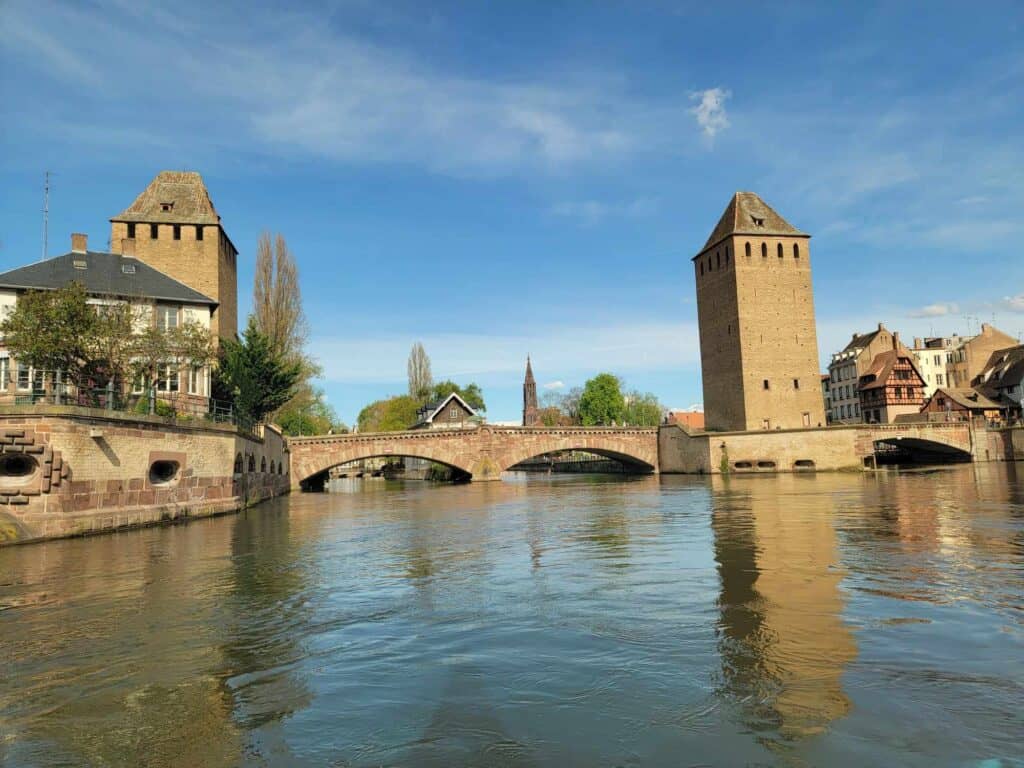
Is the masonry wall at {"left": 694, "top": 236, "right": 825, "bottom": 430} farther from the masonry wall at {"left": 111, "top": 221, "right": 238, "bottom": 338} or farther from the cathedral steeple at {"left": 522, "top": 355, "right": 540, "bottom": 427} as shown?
the cathedral steeple at {"left": 522, "top": 355, "right": 540, "bottom": 427}

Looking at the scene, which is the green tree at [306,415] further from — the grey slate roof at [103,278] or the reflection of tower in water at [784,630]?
the reflection of tower in water at [784,630]

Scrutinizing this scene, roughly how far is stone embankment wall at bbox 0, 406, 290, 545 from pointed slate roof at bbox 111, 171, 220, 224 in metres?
21.4

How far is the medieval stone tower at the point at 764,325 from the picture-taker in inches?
2221

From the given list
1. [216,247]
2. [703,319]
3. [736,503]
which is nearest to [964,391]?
[703,319]

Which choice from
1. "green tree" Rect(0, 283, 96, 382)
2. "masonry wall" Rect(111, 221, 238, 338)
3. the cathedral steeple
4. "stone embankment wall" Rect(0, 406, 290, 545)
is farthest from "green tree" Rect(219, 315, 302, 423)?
the cathedral steeple

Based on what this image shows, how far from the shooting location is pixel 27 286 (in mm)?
32094

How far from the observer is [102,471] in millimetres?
19906

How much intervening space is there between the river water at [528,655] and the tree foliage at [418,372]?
72.4 metres

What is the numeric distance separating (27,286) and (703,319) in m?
47.6

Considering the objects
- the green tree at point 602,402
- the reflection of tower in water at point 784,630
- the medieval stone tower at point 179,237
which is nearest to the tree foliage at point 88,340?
the medieval stone tower at point 179,237

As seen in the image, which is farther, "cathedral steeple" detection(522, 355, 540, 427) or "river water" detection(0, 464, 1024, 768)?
"cathedral steeple" detection(522, 355, 540, 427)

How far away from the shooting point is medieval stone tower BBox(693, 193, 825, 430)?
56.4 meters

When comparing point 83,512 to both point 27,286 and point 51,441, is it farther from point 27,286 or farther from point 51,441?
point 27,286

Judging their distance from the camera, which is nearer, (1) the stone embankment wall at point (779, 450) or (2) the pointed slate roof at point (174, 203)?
(2) the pointed slate roof at point (174, 203)
